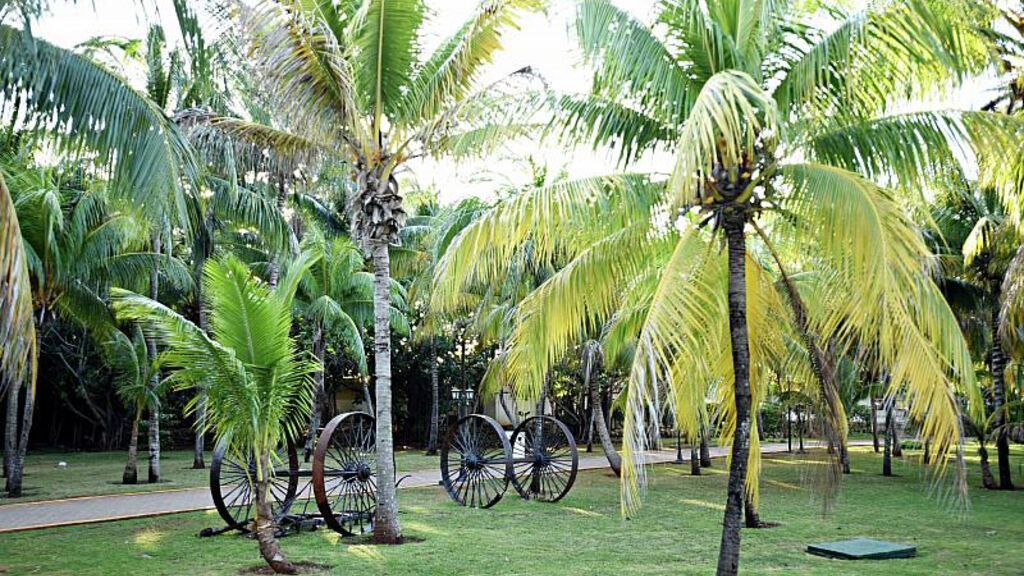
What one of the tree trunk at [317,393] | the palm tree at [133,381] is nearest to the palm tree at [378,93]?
the palm tree at [133,381]

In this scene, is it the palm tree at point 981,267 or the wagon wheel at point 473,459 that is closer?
the wagon wheel at point 473,459

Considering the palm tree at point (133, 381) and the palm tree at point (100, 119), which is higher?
the palm tree at point (100, 119)

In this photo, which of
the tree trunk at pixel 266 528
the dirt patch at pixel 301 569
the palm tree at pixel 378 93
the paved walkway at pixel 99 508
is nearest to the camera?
the tree trunk at pixel 266 528

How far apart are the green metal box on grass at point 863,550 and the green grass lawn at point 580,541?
0.60 ft

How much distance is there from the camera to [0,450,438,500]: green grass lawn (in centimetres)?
1705

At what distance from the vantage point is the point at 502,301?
23.5 meters

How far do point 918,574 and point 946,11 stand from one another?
219 inches

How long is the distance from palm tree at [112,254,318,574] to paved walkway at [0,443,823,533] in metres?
5.03

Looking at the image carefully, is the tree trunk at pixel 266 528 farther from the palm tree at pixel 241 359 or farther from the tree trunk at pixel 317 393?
the tree trunk at pixel 317 393

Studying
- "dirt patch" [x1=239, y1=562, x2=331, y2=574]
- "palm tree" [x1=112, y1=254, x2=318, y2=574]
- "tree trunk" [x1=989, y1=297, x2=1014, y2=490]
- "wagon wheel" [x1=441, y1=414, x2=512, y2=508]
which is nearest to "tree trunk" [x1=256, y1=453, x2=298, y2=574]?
"palm tree" [x1=112, y1=254, x2=318, y2=574]

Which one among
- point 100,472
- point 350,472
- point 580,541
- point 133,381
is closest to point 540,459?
point 350,472

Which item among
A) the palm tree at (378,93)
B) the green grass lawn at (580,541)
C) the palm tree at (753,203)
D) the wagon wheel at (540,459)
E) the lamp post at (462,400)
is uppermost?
the palm tree at (378,93)

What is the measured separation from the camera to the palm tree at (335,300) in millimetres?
22531

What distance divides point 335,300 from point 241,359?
1550 cm
